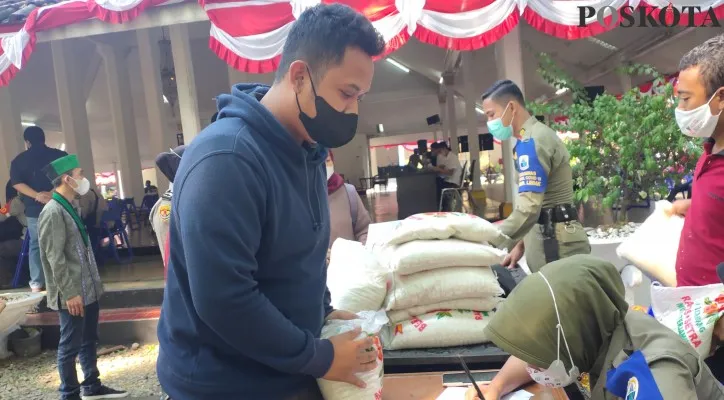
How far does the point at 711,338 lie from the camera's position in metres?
1.42

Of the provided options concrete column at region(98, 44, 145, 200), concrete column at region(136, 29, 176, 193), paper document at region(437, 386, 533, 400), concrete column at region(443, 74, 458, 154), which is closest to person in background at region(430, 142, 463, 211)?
concrete column at region(443, 74, 458, 154)

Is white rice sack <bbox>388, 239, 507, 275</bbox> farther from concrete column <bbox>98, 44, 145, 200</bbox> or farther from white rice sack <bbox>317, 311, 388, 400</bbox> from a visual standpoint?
concrete column <bbox>98, 44, 145, 200</bbox>

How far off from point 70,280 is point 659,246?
133 inches

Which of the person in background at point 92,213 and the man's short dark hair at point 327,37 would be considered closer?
the man's short dark hair at point 327,37

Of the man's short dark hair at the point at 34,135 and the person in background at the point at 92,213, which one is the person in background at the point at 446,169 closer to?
the person in background at the point at 92,213

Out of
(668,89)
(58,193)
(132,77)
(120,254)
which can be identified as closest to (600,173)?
(668,89)

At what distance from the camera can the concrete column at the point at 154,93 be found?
9.28 meters

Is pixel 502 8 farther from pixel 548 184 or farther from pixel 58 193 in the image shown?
pixel 58 193

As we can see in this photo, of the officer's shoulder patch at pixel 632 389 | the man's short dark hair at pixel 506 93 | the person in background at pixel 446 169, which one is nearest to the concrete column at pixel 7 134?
the person in background at pixel 446 169

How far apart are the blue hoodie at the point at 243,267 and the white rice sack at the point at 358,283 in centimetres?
65

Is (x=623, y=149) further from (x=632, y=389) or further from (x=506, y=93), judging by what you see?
(x=632, y=389)

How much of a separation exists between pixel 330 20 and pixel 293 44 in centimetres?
10

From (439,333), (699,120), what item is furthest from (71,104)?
(699,120)

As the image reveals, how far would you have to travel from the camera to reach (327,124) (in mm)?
1100
